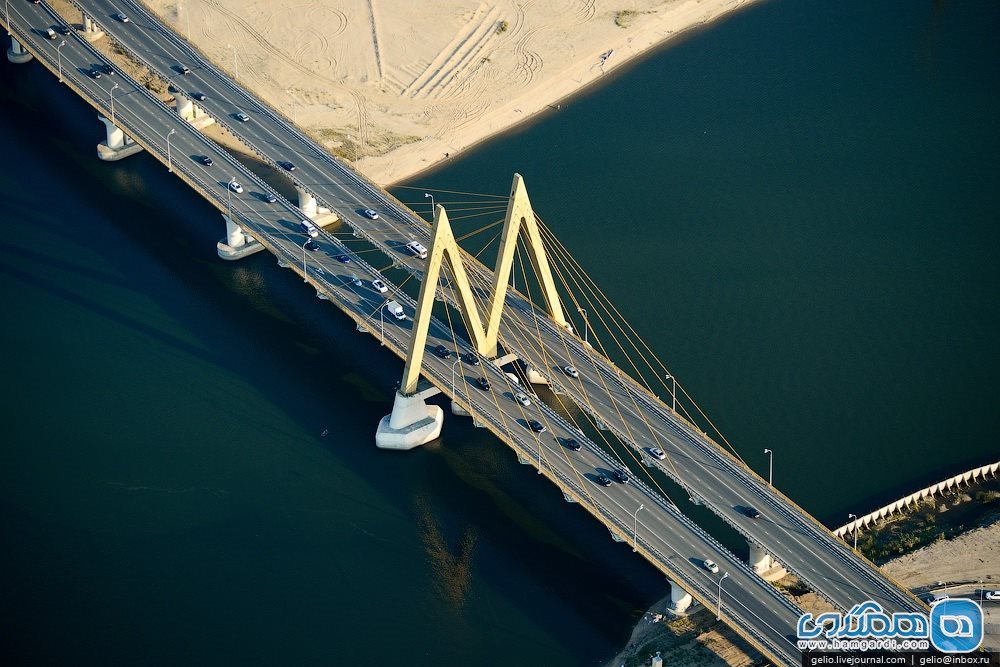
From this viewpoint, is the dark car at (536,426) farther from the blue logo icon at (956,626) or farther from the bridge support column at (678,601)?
the blue logo icon at (956,626)

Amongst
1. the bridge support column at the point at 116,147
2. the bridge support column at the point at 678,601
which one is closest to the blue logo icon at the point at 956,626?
the bridge support column at the point at 678,601

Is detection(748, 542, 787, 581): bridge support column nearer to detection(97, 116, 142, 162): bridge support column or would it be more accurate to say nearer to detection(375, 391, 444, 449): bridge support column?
detection(375, 391, 444, 449): bridge support column

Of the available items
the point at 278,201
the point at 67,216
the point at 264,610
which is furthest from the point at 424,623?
the point at 67,216

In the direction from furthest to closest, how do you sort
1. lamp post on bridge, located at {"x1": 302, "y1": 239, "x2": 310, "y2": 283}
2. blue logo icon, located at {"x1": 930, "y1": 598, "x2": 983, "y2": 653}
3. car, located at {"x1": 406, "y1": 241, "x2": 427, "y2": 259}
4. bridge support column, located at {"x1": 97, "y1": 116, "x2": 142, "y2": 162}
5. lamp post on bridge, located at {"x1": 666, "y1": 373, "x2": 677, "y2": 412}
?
bridge support column, located at {"x1": 97, "y1": 116, "x2": 142, "y2": 162}
car, located at {"x1": 406, "y1": 241, "x2": 427, "y2": 259}
lamp post on bridge, located at {"x1": 302, "y1": 239, "x2": 310, "y2": 283}
lamp post on bridge, located at {"x1": 666, "y1": 373, "x2": 677, "y2": 412}
blue logo icon, located at {"x1": 930, "y1": 598, "x2": 983, "y2": 653}

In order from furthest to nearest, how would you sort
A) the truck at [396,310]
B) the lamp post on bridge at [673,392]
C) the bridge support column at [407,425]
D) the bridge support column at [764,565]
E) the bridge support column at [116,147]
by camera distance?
the bridge support column at [116,147]
the truck at [396,310]
the lamp post on bridge at [673,392]
the bridge support column at [407,425]
the bridge support column at [764,565]

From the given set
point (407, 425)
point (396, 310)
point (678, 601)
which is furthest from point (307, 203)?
point (678, 601)

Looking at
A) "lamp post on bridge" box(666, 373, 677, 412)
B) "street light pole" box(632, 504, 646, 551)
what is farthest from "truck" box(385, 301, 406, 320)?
"street light pole" box(632, 504, 646, 551)
